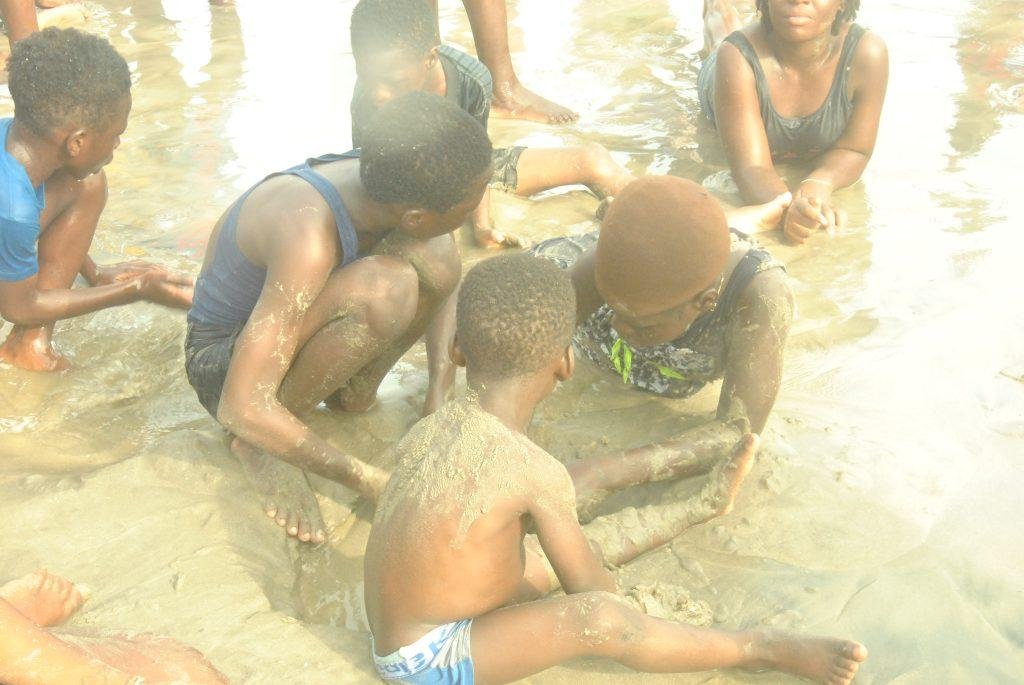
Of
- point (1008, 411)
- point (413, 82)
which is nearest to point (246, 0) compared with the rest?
point (413, 82)

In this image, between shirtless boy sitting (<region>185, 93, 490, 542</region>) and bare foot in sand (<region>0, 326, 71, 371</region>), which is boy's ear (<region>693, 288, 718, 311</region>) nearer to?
shirtless boy sitting (<region>185, 93, 490, 542</region>)

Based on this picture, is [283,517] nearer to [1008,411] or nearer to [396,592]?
[396,592]

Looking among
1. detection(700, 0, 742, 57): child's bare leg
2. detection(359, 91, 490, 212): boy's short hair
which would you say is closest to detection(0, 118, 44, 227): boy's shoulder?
detection(359, 91, 490, 212): boy's short hair

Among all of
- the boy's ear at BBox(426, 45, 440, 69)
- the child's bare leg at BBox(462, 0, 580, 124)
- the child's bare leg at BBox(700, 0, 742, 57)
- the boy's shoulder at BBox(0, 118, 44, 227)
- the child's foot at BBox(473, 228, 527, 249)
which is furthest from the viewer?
the child's bare leg at BBox(700, 0, 742, 57)

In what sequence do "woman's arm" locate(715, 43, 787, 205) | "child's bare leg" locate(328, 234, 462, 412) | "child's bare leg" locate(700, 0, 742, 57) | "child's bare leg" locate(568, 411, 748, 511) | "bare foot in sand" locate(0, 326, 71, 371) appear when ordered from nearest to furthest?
"child's bare leg" locate(568, 411, 748, 511) → "child's bare leg" locate(328, 234, 462, 412) → "bare foot in sand" locate(0, 326, 71, 371) → "woman's arm" locate(715, 43, 787, 205) → "child's bare leg" locate(700, 0, 742, 57)

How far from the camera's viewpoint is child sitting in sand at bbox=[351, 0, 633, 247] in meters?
3.32

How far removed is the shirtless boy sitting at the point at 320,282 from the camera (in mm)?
2424

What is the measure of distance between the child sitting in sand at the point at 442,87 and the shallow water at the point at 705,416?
0.11 metres

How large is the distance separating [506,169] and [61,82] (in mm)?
1757

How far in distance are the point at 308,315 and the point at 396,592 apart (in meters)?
0.86

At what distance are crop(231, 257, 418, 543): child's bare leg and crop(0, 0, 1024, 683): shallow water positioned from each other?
0.06 metres

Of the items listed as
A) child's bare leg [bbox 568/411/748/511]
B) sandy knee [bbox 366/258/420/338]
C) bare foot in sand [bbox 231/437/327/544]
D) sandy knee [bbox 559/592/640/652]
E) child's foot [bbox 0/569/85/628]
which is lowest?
bare foot in sand [bbox 231/437/327/544]

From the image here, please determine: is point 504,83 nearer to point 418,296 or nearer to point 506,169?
point 506,169

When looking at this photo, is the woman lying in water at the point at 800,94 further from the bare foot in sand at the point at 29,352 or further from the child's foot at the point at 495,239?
the bare foot in sand at the point at 29,352
